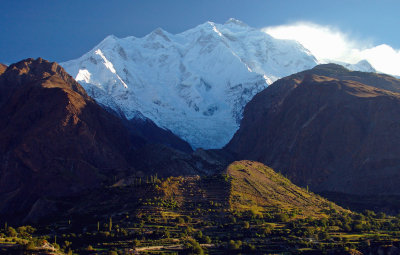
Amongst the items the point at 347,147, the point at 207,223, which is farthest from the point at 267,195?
the point at 347,147

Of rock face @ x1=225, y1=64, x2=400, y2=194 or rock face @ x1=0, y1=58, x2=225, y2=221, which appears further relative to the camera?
rock face @ x1=225, y1=64, x2=400, y2=194

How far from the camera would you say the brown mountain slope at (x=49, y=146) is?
160 meters

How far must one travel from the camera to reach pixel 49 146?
560 ft

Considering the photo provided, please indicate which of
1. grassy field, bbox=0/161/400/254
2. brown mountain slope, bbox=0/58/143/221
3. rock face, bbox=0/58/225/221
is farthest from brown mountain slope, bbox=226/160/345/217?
brown mountain slope, bbox=0/58/143/221

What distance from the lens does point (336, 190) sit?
163 metres

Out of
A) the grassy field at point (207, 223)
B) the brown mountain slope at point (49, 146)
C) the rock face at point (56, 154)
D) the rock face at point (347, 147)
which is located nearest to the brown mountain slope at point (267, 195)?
the grassy field at point (207, 223)

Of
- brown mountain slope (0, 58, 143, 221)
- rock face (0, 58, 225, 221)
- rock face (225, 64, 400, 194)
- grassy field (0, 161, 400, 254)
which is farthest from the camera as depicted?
rock face (225, 64, 400, 194)

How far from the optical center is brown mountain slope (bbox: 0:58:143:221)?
15988 centimetres

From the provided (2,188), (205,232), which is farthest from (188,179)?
(2,188)

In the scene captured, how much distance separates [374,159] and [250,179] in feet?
177

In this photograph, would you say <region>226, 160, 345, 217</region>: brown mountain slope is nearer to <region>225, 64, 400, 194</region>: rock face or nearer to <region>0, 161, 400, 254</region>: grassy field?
<region>0, 161, 400, 254</region>: grassy field

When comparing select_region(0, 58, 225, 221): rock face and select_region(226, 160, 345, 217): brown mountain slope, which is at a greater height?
select_region(0, 58, 225, 221): rock face

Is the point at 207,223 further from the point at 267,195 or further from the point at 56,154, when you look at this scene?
the point at 56,154

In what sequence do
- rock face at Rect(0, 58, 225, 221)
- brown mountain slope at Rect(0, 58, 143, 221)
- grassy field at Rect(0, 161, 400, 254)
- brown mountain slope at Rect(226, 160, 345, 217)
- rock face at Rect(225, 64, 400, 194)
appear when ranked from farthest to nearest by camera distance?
rock face at Rect(225, 64, 400, 194) → brown mountain slope at Rect(0, 58, 143, 221) → rock face at Rect(0, 58, 225, 221) → brown mountain slope at Rect(226, 160, 345, 217) → grassy field at Rect(0, 161, 400, 254)
